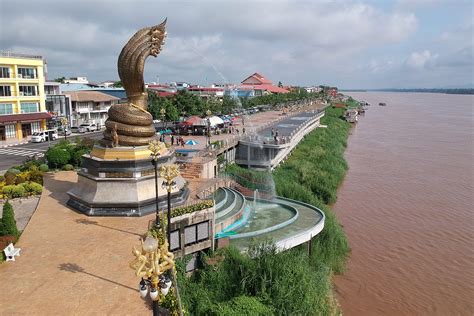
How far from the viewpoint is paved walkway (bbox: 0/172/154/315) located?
12.5 metres

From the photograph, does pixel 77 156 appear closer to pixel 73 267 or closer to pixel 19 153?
pixel 19 153

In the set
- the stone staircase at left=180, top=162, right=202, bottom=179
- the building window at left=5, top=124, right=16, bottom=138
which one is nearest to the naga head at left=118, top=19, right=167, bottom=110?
the stone staircase at left=180, top=162, right=202, bottom=179

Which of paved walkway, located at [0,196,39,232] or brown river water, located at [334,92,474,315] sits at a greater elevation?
paved walkway, located at [0,196,39,232]

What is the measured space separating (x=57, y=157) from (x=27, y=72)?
95.8ft

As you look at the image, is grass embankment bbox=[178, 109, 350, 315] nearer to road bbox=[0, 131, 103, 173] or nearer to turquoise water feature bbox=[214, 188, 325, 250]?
turquoise water feature bbox=[214, 188, 325, 250]

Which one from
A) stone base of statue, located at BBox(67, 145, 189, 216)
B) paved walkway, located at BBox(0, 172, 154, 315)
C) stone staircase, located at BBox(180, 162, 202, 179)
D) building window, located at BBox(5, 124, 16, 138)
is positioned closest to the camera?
paved walkway, located at BBox(0, 172, 154, 315)

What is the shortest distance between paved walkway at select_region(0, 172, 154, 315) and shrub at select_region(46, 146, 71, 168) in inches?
439

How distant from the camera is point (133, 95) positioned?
867 inches

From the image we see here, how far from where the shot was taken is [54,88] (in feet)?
220

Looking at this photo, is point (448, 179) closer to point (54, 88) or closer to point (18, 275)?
point (18, 275)

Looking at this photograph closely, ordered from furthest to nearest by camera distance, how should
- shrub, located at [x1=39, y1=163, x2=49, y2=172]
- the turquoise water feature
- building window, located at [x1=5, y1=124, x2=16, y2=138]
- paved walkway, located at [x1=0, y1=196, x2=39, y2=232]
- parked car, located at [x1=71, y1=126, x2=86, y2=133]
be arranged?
parked car, located at [x1=71, y1=126, x2=86, y2=133] → building window, located at [x1=5, y1=124, x2=16, y2=138] → shrub, located at [x1=39, y1=163, x2=49, y2=172] → the turquoise water feature → paved walkway, located at [x1=0, y1=196, x2=39, y2=232]

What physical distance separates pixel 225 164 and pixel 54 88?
43182 millimetres

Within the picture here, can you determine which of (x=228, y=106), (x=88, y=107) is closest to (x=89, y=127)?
(x=88, y=107)

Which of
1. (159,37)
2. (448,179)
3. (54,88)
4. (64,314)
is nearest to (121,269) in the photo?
(64,314)
